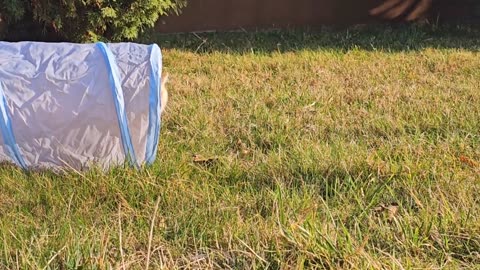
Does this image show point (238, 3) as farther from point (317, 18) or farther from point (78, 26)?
point (78, 26)

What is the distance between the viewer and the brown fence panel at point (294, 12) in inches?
307

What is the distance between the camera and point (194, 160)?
3.03 meters

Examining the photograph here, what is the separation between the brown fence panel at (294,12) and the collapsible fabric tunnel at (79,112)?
486 cm

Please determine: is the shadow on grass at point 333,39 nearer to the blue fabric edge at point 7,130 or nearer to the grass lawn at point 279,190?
the grass lawn at point 279,190

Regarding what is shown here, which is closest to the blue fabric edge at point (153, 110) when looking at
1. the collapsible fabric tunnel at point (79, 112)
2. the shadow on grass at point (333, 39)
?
the collapsible fabric tunnel at point (79, 112)

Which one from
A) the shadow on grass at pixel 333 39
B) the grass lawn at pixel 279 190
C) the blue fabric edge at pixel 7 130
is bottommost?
the shadow on grass at pixel 333 39

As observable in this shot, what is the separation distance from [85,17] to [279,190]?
349 cm

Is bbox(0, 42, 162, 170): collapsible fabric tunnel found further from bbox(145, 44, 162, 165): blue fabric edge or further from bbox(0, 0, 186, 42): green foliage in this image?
bbox(0, 0, 186, 42): green foliage

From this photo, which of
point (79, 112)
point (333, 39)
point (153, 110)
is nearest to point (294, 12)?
point (333, 39)

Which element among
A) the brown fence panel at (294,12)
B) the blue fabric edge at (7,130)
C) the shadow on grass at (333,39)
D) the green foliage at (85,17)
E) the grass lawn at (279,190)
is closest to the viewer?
the grass lawn at (279,190)

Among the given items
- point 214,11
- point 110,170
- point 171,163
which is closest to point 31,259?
point 110,170

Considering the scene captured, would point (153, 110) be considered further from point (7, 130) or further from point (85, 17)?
point (85, 17)

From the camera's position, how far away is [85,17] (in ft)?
17.6

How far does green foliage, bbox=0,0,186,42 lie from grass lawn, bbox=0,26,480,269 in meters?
1.24
